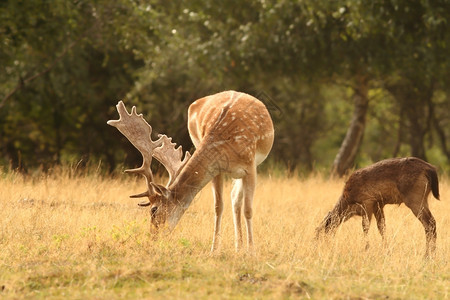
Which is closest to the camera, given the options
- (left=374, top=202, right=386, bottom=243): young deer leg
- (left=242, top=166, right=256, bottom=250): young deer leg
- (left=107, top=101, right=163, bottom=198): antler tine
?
(left=242, top=166, right=256, bottom=250): young deer leg

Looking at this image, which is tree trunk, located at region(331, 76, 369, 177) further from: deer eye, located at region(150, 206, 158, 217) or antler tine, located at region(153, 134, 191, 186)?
deer eye, located at region(150, 206, 158, 217)

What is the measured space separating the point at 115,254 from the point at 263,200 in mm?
4744

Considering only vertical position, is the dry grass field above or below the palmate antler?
below

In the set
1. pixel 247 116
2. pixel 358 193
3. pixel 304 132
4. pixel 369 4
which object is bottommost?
pixel 304 132

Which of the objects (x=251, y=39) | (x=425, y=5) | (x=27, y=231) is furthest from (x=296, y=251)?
(x=251, y=39)

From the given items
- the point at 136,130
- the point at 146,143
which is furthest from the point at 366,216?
the point at 136,130

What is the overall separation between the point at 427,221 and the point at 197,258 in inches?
107

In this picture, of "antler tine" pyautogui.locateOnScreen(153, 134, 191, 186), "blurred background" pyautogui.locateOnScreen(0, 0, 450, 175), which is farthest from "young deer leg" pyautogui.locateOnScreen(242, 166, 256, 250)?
"blurred background" pyautogui.locateOnScreen(0, 0, 450, 175)

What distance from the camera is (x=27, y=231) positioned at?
26.6 feet

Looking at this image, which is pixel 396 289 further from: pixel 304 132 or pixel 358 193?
pixel 304 132

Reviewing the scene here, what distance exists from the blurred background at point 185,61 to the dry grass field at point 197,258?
10.7 feet

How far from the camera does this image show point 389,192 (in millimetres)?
8492

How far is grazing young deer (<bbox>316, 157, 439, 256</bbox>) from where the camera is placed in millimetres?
8197

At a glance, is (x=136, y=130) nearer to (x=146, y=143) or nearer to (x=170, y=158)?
(x=146, y=143)
